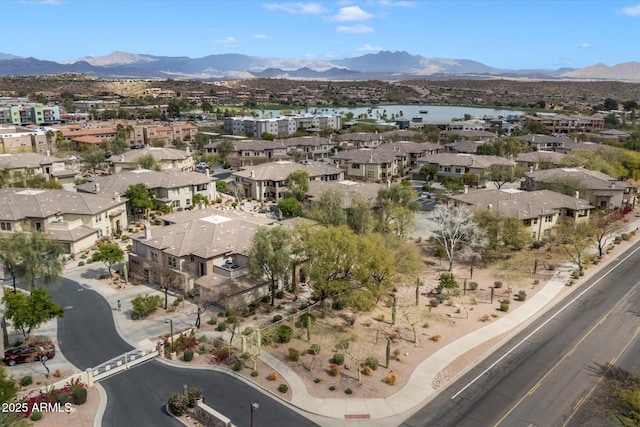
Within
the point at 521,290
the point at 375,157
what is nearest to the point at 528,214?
the point at 521,290

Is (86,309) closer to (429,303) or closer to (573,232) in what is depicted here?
(429,303)

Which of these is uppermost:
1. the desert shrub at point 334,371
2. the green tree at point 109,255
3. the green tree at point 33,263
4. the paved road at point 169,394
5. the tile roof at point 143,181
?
the tile roof at point 143,181

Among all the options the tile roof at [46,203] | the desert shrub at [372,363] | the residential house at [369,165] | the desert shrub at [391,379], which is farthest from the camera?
the residential house at [369,165]

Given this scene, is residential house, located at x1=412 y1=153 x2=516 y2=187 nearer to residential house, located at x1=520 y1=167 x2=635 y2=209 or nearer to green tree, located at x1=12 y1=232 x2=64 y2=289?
residential house, located at x1=520 y1=167 x2=635 y2=209

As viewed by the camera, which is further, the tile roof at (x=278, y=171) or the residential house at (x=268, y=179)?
the tile roof at (x=278, y=171)

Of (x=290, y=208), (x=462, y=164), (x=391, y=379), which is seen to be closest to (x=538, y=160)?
(x=462, y=164)

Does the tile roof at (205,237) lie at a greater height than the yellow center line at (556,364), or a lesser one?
greater

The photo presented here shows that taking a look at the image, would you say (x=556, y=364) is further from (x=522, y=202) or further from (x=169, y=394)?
(x=522, y=202)

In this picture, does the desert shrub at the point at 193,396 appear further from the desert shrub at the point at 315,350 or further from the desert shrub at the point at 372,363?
the desert shrub at the point at 372,363

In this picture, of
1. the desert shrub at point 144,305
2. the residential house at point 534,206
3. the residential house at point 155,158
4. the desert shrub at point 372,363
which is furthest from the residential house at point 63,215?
the residential house at point 534,206
